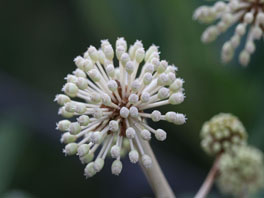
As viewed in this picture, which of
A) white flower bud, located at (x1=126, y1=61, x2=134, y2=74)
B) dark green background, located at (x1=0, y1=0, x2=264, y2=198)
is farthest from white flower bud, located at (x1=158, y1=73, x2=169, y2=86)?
dark green background, located at (x1=0, y1=0, x2=264, y2=198)

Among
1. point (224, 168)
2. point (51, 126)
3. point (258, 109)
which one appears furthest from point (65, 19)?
point (224, 168)

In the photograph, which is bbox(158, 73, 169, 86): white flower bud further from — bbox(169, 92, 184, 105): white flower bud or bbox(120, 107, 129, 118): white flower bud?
bbox(120, 107, 129, 118): white flower bud

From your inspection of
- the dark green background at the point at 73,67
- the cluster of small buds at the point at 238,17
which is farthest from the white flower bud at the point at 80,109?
the dark green background at the point at 73,67

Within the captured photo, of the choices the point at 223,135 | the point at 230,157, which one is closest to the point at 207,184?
the point at 223,135

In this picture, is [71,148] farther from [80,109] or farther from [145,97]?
[145,97]

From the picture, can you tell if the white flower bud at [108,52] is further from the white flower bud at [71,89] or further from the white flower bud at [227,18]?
the white flower bud at [227,18]

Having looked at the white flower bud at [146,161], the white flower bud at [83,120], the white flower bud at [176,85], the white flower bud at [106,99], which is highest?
the white flower bud at [106,99]
